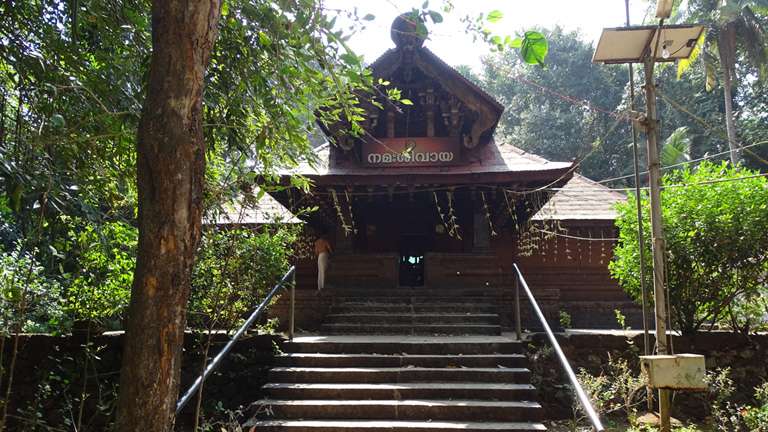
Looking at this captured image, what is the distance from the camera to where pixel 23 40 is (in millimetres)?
4379

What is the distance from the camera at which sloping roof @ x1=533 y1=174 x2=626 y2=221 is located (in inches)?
429

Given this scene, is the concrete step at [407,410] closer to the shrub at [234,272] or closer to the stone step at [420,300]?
the shrub at [234,272]

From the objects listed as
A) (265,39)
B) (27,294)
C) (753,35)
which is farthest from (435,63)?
(753,35)

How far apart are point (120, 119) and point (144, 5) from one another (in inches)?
41.1

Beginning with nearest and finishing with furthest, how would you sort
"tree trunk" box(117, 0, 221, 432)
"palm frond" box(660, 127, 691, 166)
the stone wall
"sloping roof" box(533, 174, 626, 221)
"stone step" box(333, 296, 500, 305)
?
1. "tree trunk" box(117, 0, 221, 432)
2. the stone wall
3. "stone step" box(333, 296, 500, 305)
4. "sloping roof" box(533, 174, 626, 221)
5. "palm frond" box(660, 127, 691, 166)

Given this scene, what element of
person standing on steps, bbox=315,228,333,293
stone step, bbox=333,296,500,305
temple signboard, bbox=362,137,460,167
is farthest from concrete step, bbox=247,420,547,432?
temple signboard, bbox=362,137,460,167

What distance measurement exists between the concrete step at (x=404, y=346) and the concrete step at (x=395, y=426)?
4.49 ft

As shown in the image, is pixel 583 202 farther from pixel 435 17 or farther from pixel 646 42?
pixel 435 17

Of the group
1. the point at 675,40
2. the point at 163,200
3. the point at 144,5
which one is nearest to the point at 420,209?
the point at 675,40

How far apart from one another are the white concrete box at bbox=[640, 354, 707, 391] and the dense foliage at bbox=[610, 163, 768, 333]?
2.29 metres

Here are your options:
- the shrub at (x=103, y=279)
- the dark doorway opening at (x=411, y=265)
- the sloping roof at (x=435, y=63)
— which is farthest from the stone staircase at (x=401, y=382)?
the dark doorway opening at (x=411, y=265)

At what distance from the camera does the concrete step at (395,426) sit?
4914mm

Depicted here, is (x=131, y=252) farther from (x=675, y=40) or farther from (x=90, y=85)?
(x=675, y=40)

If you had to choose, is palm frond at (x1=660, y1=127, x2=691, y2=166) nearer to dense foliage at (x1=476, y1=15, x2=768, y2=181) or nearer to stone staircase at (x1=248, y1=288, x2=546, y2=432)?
dense foliage at (x1=476, y1=15, x2=768, y2=181)
